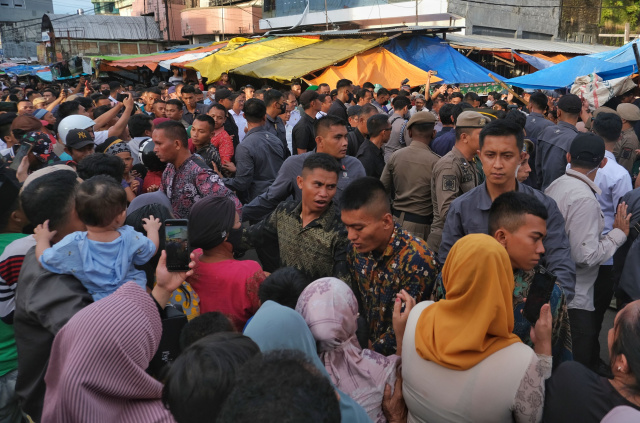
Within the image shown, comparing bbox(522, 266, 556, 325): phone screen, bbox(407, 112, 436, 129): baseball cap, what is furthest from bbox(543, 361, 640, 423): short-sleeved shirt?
bbox(407, 112, 436, 129): baseball cap

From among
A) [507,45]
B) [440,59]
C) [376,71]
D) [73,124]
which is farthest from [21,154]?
[507,45]

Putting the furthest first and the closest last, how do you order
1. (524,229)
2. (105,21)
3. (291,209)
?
(105,21) < (291,209) < (524,229)

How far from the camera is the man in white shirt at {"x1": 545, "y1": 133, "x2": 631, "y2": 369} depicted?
3.04 meters

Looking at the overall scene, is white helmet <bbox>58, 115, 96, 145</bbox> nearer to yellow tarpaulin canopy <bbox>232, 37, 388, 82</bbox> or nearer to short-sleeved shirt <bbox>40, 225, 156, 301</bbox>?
short-sleeved shirt <bbox>40, 225, 156, 301</bbox>

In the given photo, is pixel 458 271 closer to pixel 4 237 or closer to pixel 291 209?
pixel 291 209

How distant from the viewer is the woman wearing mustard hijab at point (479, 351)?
176cm

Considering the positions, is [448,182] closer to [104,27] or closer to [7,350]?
[7,350]

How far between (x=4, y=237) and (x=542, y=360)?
109 inches

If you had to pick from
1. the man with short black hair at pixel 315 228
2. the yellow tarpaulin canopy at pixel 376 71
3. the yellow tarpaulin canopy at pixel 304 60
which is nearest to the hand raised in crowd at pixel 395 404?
the man with short black hair at pixel 315 228

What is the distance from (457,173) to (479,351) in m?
2.46

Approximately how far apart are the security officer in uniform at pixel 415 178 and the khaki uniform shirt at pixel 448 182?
395mm

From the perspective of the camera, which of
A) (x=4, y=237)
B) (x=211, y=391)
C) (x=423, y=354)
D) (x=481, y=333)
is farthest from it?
(x=4, y=237)

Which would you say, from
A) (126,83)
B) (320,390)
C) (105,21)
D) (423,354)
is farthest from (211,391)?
(105,21)

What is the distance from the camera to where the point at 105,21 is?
135 ft
